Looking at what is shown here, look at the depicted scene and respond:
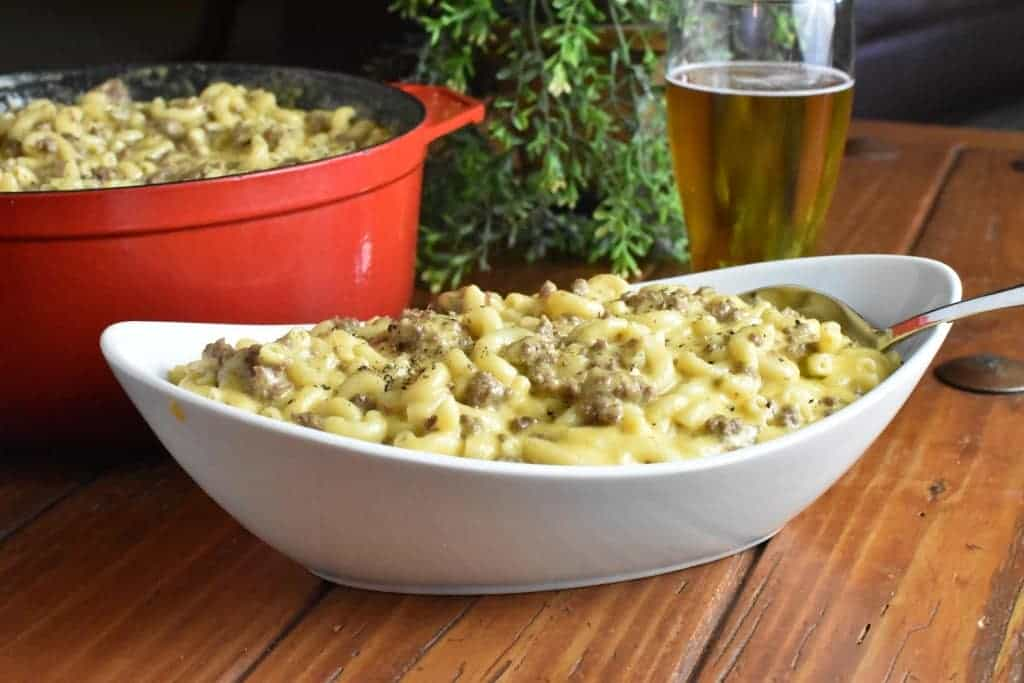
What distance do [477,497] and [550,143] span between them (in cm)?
76

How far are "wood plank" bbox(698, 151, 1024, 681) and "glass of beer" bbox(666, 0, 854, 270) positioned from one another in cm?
22

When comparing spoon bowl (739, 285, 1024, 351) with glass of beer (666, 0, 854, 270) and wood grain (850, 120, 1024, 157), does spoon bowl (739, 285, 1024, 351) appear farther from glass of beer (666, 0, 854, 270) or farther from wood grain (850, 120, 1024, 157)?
wood grain (850, 120, 1024, 157)

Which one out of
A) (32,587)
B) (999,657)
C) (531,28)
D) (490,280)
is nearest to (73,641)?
(32,587)

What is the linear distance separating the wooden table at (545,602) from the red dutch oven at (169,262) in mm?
80

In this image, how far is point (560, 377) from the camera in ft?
2.57

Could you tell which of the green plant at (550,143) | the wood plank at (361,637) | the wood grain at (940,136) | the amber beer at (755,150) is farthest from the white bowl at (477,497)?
the wood grain at (940,136)

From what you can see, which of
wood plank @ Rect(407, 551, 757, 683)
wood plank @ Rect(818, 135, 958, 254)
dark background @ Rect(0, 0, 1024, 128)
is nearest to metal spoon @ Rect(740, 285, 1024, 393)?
wood plank @ Rect(407, 551, 757, 683)

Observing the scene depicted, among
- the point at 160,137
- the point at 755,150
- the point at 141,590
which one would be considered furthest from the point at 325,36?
the point at 141,590

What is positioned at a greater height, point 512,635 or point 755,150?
point 755,150

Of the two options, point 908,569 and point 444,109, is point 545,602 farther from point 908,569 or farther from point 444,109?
point 444,109

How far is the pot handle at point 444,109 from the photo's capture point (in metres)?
1.11

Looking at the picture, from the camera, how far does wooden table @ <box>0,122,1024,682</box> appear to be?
0.73 m

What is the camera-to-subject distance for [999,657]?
2.42 feet

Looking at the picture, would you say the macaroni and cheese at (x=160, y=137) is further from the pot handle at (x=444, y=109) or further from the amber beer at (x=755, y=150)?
the amber beer at (x=755, y=150)
